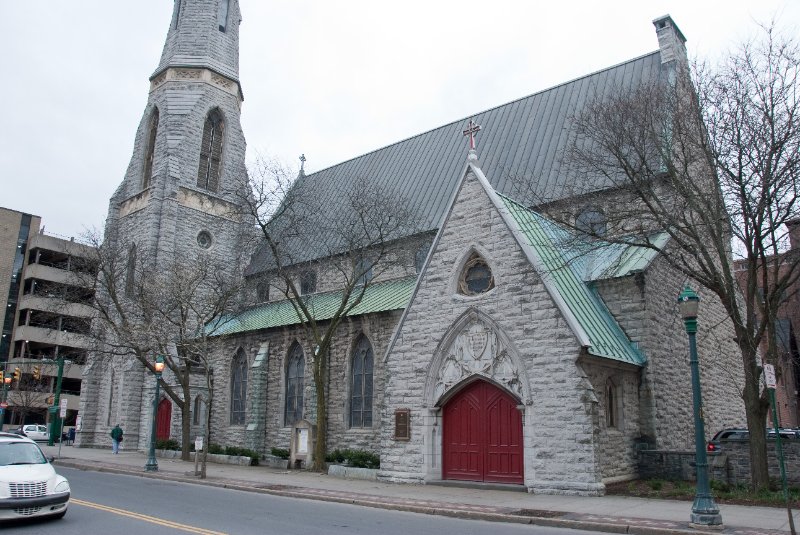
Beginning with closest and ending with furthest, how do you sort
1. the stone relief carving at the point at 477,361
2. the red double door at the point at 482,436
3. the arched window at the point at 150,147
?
the red double door at the point at 482,436
the stone relief carving at the point at 477,361
the arched window at the point at 150,147

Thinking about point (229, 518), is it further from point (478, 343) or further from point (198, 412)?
point (198, 412)

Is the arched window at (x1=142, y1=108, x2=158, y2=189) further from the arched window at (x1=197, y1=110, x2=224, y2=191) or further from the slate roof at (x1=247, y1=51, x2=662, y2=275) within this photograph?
the slate roof at (x1=247, y1=51, x2=662, y2=275)

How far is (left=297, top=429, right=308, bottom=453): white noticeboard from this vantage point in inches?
951

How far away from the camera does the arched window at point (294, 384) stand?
88.5 feet

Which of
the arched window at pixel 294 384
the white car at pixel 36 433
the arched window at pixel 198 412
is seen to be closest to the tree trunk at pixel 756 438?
the arched window at pixel 294 384

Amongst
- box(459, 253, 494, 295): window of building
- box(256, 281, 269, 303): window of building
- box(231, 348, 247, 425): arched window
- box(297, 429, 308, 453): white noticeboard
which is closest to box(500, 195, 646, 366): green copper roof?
box(459, 253, 494, 295): window of building

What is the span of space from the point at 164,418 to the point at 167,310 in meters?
9.41

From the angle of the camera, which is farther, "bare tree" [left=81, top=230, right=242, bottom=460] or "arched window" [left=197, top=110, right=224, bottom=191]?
"arched window" [left=197, top=110, right=224, bottom=191]

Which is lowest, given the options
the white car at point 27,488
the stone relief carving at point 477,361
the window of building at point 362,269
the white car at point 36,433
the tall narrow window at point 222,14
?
the white car at point 36,433

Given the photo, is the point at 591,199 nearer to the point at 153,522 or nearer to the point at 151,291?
the point at 153,522

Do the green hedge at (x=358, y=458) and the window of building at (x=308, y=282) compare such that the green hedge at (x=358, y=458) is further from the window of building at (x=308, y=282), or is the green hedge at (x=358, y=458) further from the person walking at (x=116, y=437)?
the person walking at (x=116, y=437)

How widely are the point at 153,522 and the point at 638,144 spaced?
1360 centimetres

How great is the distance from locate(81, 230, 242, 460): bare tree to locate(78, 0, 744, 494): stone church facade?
1309 millimetres

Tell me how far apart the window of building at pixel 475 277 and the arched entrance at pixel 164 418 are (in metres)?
21.8
